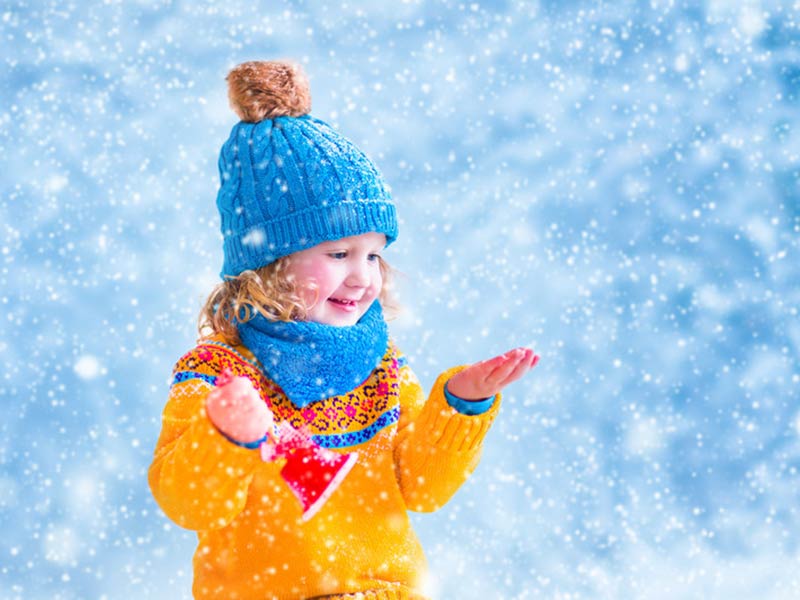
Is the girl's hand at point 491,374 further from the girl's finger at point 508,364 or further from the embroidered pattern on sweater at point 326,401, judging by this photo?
the embroidered pattern on sweater at point 326,401

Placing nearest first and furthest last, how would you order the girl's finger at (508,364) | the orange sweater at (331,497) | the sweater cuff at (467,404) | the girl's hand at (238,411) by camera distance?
the girl's hand at (238,411), the orange sweater at (331,497), the girl's finger at (508,364), the sweater cuff at (467,404)

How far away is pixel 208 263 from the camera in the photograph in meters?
2.71

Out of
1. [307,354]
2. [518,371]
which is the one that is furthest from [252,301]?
[518,371]

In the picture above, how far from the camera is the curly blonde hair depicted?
70.1 inches

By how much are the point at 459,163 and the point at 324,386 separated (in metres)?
1.18

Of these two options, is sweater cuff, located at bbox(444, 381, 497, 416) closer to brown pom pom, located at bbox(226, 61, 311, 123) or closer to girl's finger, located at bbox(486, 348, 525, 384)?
girl's finger, located at bbox(486, 348, 525, 384)

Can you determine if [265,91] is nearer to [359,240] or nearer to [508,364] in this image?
[359,240]

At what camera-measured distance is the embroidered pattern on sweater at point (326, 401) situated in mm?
1740

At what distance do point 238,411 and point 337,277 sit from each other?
38 centimetres

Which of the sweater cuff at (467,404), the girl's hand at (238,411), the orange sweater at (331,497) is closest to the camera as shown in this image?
the girl's hand at (238,411)

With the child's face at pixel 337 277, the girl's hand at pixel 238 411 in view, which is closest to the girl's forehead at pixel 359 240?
the child's face at pixel 337 277

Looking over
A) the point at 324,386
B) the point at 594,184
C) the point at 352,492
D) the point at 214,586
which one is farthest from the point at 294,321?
the point at 594,184

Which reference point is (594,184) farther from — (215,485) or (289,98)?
(215,485)

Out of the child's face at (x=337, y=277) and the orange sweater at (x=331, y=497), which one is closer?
the orange sweater at (x=331, y=497)
